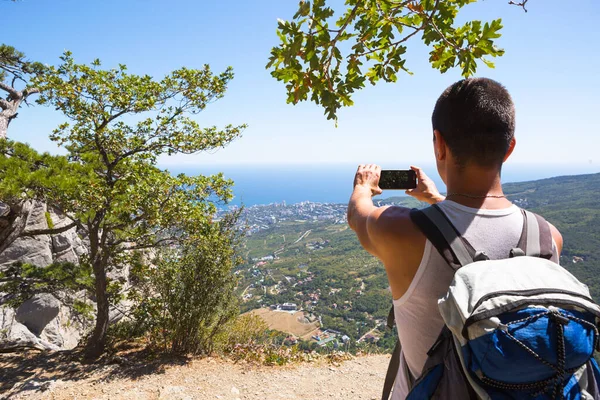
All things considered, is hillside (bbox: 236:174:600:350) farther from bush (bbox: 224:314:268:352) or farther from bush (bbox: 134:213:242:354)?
bush (bbox: 224:314:268:352)

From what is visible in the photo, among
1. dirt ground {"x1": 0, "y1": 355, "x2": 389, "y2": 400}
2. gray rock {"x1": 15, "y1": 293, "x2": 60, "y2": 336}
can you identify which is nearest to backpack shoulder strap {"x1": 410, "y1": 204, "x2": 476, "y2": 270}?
dirt ground {"x1": 0, "y1": 355, "x2": 389, "y2": 400}

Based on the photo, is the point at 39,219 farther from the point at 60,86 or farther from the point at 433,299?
the point at 433,299

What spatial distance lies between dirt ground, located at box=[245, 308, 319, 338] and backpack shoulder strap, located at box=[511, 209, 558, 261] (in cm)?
3373

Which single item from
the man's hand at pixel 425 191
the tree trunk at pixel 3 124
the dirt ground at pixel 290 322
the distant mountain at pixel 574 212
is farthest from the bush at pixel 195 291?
the distant mountain at pixel 574 212

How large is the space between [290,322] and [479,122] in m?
39.6

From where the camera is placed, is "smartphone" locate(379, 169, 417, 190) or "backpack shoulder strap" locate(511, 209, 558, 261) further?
"smartphone" locate(379, 169, 417, 190)

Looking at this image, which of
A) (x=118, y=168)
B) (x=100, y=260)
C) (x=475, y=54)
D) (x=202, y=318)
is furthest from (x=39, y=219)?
(x=475, y=54)

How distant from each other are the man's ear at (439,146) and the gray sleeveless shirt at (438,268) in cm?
21

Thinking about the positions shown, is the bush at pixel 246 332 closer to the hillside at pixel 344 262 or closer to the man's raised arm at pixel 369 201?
the hillside at pixel 344 262

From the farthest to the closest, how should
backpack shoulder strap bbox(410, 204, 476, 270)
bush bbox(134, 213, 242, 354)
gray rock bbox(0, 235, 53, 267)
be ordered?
gray rock bbox(0, 235, 53, 267) < bush bbox(134, 213, 242, 354) < backpack shoulder strap bbox(410, 204, 476, 270)

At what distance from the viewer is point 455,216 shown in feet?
3.53

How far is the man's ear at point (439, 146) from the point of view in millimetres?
1204

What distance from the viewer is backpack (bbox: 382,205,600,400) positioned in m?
0.77

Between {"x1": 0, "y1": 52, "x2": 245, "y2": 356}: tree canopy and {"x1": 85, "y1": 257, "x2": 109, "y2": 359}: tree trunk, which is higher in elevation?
{"x1": 0, "y1": 52, "x2": 245, "y2": 356}: tree canopy
